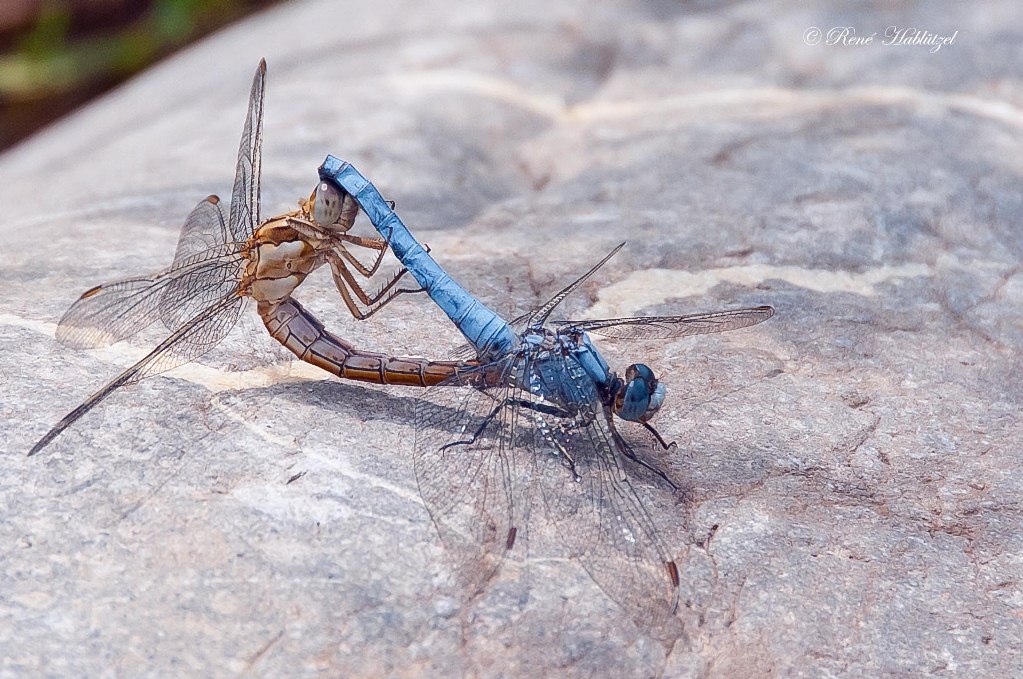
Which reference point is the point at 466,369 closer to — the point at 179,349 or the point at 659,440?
the point at 659,440

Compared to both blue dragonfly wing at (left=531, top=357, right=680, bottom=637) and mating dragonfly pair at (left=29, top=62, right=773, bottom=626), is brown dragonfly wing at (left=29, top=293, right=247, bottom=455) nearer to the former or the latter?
mating dragonfly pair at (left=29, top=62, right=773, bottom=626)

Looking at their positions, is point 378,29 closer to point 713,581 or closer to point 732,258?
point 732,258

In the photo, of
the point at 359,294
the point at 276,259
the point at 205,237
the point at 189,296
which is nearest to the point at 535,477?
the point at 359,294

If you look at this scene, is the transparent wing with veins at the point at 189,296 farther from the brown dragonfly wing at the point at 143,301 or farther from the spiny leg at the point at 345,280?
the spiny leg at the point at 345,280

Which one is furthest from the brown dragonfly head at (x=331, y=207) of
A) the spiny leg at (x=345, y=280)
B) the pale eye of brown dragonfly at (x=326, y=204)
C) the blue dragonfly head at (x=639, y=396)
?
the blue dragonfly head at (x=639, y=396)

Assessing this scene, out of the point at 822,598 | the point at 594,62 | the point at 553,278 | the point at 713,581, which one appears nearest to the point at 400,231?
the point at 553,278

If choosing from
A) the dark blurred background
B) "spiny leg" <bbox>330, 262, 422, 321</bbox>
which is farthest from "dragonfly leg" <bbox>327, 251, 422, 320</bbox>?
the dark blurred background
